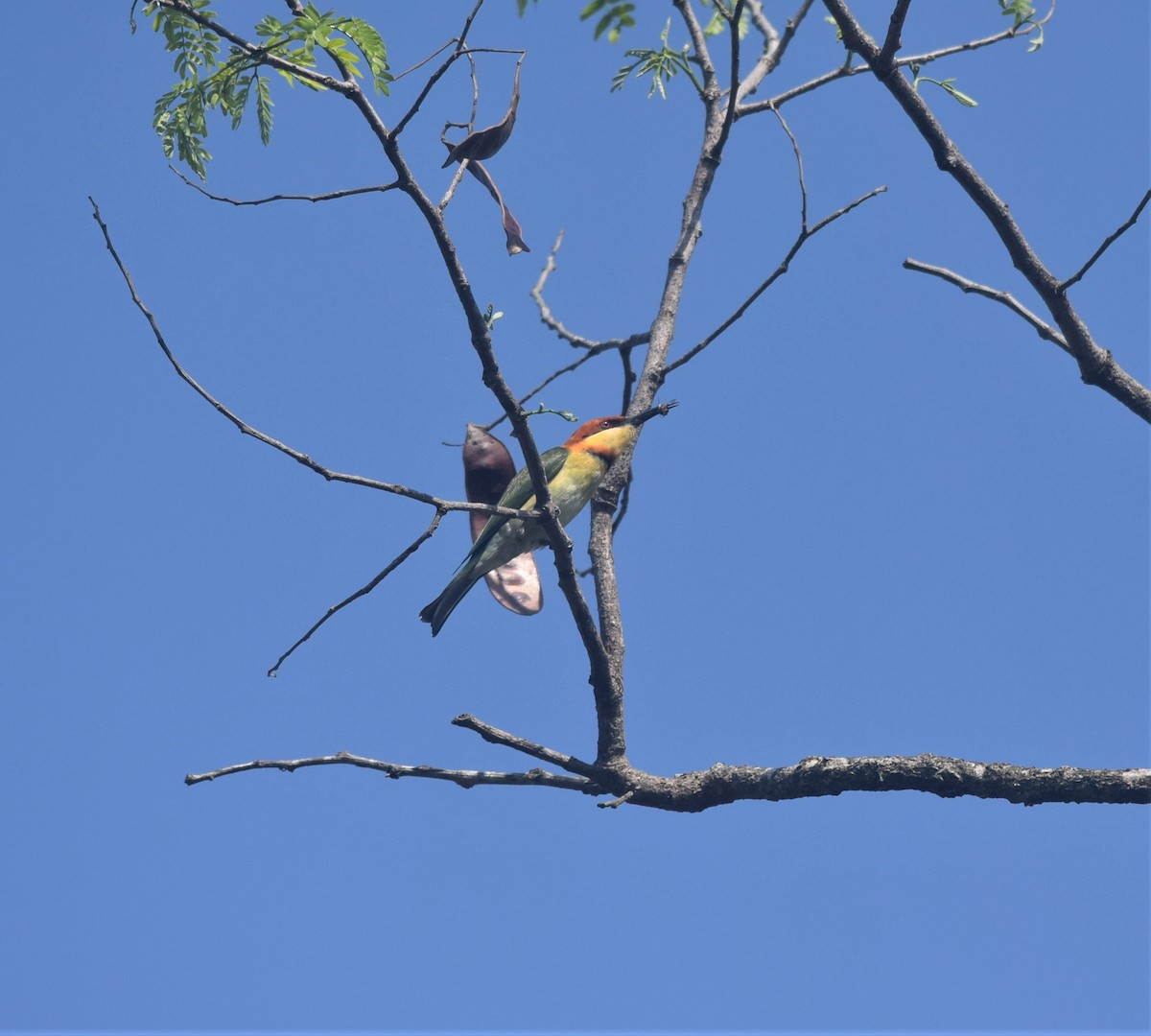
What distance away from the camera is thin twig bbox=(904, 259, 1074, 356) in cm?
416

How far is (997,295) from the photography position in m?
4.24

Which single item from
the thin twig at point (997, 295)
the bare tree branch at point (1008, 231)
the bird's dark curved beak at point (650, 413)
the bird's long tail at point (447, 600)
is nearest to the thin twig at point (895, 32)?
the bare tree branch at point (1008, 231)

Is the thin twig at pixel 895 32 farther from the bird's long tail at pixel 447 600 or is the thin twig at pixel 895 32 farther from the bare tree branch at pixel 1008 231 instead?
the bird's long tail at pixel 447 600

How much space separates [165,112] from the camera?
4543mm

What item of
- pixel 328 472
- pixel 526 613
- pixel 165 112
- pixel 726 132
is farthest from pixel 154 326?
pixel 726 132

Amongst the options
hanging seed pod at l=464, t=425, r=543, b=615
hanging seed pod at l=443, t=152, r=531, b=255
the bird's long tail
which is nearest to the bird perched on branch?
the bird's long tail

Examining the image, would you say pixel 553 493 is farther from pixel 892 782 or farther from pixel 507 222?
pixel 892 782

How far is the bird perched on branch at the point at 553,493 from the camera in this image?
584cm

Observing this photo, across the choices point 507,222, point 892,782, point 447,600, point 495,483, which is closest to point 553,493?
point 447,600

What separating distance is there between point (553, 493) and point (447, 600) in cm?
108

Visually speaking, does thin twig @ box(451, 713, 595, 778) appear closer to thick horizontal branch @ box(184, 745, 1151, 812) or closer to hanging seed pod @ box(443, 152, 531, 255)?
thick horizontal branch @ box(184, 745, 1151, 812)

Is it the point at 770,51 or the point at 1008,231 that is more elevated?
the point at 770,51

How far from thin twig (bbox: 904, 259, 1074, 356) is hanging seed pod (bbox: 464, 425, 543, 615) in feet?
6.73

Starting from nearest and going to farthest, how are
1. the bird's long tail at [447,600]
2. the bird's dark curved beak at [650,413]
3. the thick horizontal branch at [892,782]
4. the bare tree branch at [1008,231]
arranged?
the thick horizontal branch at [892,782]
the bare tree branch at [1008,231]
the bird's dark curved beak at [650,413]
the bird's long tail at [447,600]
